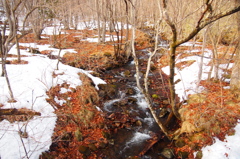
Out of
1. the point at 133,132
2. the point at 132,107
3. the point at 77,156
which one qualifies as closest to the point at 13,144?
the point at 77,156

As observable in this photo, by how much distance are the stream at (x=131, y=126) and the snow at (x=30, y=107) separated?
7.14 feet

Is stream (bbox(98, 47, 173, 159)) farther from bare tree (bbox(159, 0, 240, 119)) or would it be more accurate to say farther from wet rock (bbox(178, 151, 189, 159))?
bare tree (bbox(159, 0, 240, 119))

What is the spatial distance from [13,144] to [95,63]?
10.0m

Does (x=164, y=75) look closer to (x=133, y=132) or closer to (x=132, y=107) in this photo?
(x=132, y=107)

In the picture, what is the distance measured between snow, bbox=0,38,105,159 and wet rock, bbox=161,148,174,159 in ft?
13.7

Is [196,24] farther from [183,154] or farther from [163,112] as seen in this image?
[163,112]

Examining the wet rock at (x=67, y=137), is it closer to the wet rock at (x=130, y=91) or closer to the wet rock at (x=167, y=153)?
the wet rock at (x=167, y=153)

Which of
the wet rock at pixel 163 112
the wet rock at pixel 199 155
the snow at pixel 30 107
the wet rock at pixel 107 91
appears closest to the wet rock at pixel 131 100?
the wet rock at pixel 107 91

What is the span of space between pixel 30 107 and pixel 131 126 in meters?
4.47

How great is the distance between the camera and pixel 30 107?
6473 mm

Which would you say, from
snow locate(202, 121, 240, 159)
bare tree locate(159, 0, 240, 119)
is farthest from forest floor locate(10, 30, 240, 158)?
bare tree locate(159, 0, 240, 119)

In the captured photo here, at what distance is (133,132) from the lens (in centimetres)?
681

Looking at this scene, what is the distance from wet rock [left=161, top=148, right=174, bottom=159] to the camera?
5490 mm

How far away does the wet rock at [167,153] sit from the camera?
18.0ft
